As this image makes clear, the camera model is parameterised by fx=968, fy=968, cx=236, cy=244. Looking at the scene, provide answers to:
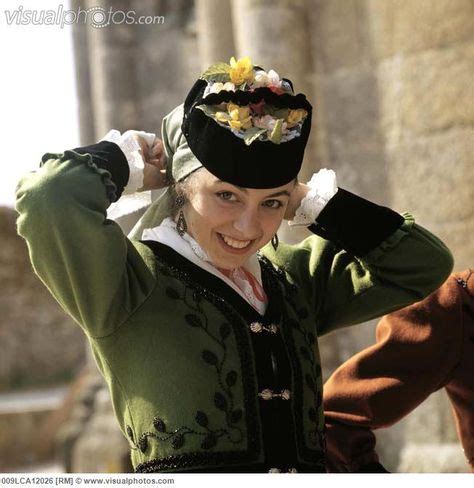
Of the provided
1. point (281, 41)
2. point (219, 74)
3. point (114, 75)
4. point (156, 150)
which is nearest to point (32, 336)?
point (114, 75)

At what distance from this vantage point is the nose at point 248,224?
138 centimetres

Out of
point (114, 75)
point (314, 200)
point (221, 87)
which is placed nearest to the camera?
point (221, 87)

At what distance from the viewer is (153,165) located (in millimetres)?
1487

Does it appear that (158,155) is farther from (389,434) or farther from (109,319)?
(389,434)

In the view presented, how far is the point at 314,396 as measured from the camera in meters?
1.48

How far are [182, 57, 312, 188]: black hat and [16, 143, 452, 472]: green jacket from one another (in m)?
0.15

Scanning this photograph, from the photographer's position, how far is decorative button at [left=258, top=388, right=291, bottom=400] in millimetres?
1412

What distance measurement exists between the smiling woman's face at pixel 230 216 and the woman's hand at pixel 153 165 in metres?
0.07

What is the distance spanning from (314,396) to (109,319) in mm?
343

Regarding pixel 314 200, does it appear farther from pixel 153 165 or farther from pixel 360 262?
pixel 153 165

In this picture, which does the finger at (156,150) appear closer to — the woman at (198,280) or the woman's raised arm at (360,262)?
the woman at (198,280)

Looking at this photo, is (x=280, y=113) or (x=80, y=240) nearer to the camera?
(x=80, y=240)

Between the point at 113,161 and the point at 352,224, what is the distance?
0.41m
